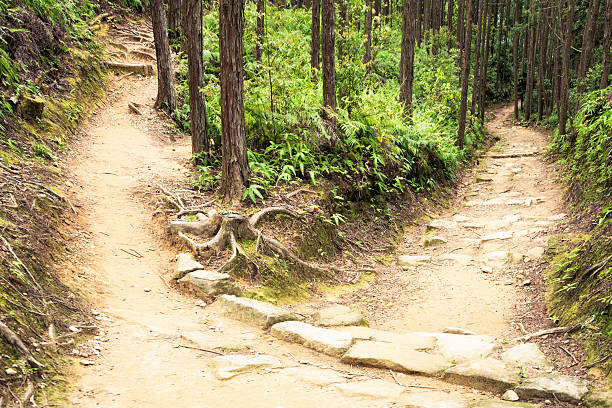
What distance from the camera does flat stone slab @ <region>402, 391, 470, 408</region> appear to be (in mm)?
3536

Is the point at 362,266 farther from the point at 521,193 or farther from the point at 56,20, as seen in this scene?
the point at 56,20

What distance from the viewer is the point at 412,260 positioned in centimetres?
925

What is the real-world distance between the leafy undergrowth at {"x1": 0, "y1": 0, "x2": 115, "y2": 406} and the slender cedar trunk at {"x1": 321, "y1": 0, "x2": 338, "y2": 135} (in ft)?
19.7

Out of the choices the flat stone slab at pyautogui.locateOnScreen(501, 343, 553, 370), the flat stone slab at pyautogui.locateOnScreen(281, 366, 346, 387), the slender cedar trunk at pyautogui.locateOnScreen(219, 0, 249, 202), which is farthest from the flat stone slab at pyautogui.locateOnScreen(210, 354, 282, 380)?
the slender cedar trunk at pyautogui.locateOnScreen(219, 0, 249, 202)

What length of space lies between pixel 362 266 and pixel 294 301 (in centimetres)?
238

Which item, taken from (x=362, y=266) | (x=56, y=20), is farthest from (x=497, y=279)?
(x=56, y=20)

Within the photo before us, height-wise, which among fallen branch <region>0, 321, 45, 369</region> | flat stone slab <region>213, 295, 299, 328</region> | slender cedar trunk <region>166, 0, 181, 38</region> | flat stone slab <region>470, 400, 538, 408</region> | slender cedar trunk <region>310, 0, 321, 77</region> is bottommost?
flat stone slab <region>213, 295, 299, 328</region>

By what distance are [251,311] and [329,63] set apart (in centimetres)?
686

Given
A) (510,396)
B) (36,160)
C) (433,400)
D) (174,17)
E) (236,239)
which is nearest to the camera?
(433,400)

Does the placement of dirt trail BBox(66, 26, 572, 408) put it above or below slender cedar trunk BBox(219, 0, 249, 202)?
below

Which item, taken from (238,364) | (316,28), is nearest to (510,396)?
(238,364)

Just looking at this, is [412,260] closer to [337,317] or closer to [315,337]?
[337,317]

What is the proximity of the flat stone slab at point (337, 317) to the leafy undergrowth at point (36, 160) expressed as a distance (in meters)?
2.99

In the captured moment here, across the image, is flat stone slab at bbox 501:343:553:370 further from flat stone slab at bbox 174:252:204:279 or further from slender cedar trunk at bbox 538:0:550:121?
slender cedar trunk at bbox 538:0:550:121
